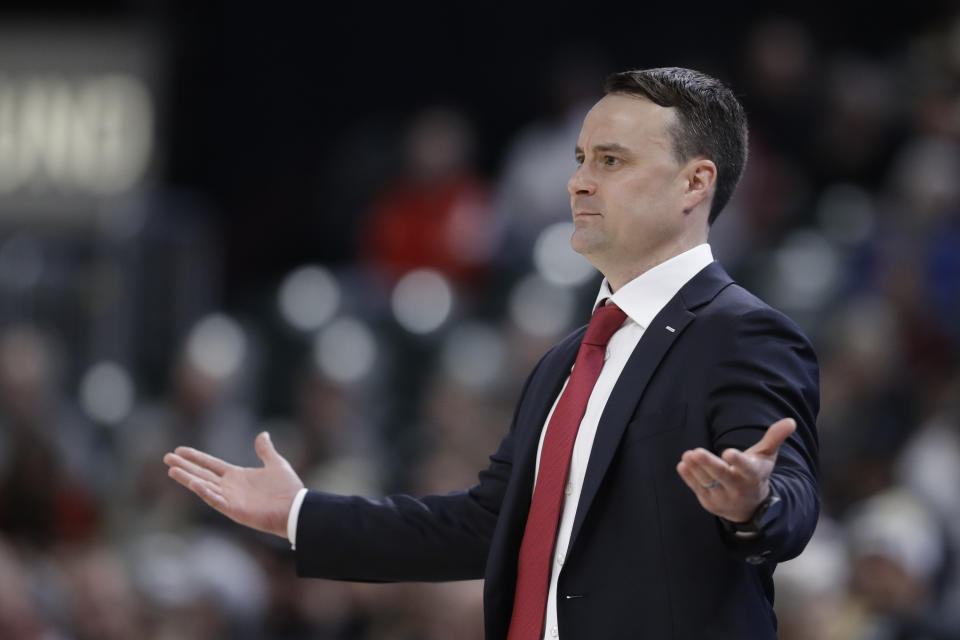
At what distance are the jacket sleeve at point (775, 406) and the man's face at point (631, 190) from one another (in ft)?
0.82

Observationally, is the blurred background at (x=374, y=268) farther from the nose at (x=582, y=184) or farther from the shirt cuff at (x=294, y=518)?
the nose at (x=582, y=184)

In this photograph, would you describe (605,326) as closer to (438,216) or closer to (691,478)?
(691,478)

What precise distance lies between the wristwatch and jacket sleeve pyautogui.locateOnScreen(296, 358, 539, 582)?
734mm

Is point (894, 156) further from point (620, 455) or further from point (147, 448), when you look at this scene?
point (620, 455)

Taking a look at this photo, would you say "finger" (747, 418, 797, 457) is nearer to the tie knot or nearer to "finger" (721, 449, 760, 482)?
"finger" (721, 449, 760, 482)

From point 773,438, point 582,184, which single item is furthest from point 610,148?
point 773,438

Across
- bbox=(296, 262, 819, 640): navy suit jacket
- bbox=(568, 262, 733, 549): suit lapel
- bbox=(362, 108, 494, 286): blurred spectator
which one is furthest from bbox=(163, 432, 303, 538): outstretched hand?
bbox=(362, 108, 494, 286): blurred spectator

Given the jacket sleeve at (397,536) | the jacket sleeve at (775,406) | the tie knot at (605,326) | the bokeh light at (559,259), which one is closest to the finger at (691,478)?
the jacket sleeve at (775,406)

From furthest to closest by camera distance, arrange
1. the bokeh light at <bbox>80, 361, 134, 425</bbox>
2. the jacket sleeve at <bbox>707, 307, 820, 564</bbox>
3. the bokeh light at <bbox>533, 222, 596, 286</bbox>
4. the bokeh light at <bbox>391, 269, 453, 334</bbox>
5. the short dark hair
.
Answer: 1. the bokeh light at <bbox>80, 361, 134, 425</bbox>
2. the bokeh light at <bbox>391, 269, 453, 334</bbox>
3. the bokeh light at <bbox>533, 222, 596, 286</bbox>
4. the short dark hair
5. the jacket sleeve at <bbox>707, 307, 820, 564</bbox>

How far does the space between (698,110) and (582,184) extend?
0.23 metres

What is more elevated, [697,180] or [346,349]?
[697,180]

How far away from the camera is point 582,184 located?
2.61m

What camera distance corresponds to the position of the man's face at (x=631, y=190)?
2559 mm

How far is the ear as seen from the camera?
2572 millimetres
